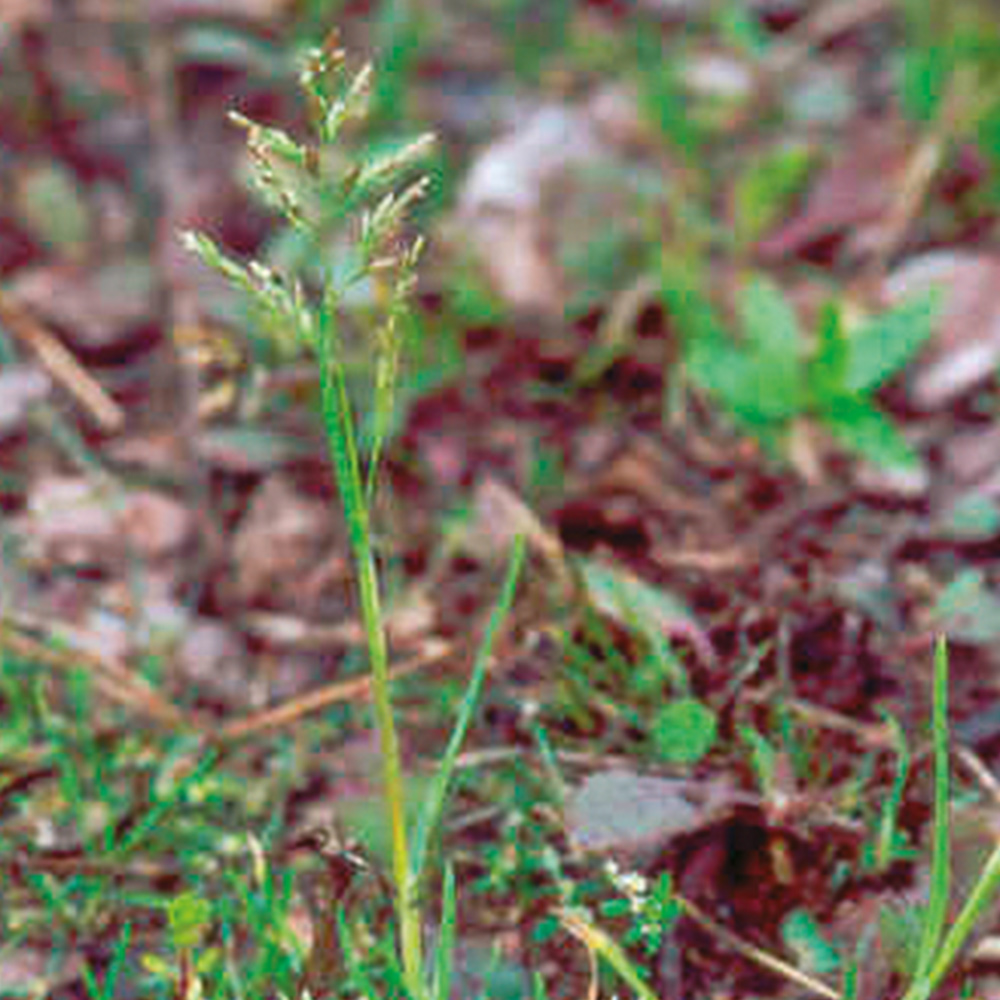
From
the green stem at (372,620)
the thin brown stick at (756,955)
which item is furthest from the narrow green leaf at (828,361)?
the green stem at (372,620)

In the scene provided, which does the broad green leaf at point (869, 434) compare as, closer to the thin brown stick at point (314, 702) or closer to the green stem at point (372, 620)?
the thin brown stick at point (314, 702)

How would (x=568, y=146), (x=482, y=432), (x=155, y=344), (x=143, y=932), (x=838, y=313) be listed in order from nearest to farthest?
1. (x=143, y=932)
2. (x=838, y=313)
3. (x=482, y=432)
4. (x=155, y=344)
5. (x=568, y=146)

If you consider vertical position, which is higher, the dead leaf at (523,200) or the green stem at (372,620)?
the dead leaf at (523,200)

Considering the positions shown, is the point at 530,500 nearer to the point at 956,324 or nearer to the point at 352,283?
the point at 956,324

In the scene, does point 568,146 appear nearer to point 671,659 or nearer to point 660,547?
point 660,547

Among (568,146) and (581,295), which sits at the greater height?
(568,146)

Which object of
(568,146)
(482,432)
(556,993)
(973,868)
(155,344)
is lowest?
(556,993)

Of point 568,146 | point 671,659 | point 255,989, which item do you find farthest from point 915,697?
point 568,146
